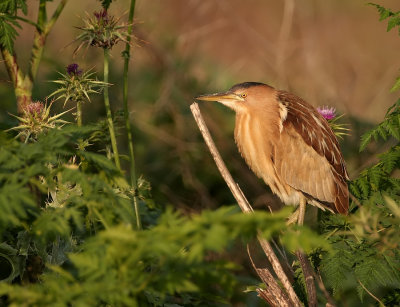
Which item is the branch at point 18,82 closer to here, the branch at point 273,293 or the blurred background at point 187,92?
the branch at point 273,293

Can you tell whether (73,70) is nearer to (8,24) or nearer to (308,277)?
(8,24)

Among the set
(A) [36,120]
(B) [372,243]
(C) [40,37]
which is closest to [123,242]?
(A) [36,120]

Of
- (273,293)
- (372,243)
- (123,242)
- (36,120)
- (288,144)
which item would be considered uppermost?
(36,120)

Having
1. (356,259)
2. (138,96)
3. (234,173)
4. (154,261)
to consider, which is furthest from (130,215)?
(138,96)

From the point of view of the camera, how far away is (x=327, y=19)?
9.32 metres

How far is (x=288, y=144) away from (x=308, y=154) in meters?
0.14

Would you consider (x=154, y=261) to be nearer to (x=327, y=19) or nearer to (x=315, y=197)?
(x=315, y=197)

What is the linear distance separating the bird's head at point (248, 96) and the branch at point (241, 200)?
3.01 feet

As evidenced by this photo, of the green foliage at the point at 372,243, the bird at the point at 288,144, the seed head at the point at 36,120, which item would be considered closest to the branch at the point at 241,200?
the green foliage at the point at 372,243

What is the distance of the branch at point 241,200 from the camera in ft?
9.45

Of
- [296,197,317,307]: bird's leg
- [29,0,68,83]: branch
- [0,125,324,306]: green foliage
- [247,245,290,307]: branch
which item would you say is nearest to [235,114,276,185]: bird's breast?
[296,197,317,307]: bird's leg

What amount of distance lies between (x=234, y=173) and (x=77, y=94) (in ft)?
9.30

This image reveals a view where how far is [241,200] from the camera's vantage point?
3.13 m

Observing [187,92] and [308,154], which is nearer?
[308,154]
